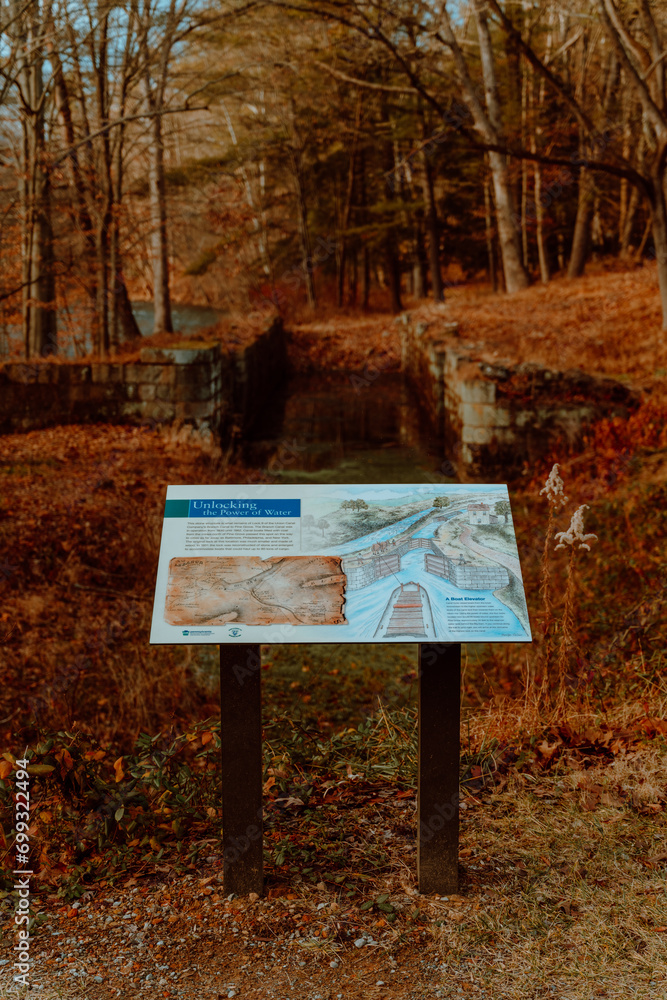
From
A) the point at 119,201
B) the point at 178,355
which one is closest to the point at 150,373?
the point at 178,355

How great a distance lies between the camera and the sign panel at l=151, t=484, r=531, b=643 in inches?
108

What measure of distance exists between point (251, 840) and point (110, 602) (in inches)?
154

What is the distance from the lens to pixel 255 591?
282cm

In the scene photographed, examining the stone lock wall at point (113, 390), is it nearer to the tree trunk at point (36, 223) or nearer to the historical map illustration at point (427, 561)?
the tree trunk at point (36, 223)

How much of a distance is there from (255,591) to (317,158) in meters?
27.7

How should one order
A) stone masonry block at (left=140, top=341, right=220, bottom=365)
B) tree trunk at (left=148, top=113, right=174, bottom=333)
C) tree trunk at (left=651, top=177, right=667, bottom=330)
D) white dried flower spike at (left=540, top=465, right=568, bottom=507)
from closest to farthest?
white dried flower spike at (left=540, top=465, right=568, bottom=507)
tree trunk at (left=651, top=177, right=667, bottom=330)
stone masonry block at (left=140, top=341, right=220, bottom=365)
tree trunk at (left=148, top=113, right=174, bottom=333)

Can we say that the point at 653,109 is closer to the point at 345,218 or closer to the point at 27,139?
the point at 27,139

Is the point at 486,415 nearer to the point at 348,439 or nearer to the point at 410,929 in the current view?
the point at 348,439

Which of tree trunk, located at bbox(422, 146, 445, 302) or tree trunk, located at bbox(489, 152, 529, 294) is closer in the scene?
tree trunk, located at bbox(489, 152, 529, 294)

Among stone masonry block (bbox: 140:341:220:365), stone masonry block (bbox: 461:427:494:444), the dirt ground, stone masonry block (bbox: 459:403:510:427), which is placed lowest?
the dirt ground

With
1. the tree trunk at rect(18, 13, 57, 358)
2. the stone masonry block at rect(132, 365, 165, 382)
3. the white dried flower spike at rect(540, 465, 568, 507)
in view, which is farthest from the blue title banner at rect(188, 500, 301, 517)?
the stone masonry block at rect(132, 365, 165, 382)

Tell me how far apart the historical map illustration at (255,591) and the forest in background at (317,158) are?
7.89m

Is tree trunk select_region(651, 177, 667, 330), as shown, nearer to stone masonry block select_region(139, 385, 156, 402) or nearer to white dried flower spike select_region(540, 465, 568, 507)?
stone masonry block select_region(139, 385, 156, 402)

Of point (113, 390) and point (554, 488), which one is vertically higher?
point (113, 390)
